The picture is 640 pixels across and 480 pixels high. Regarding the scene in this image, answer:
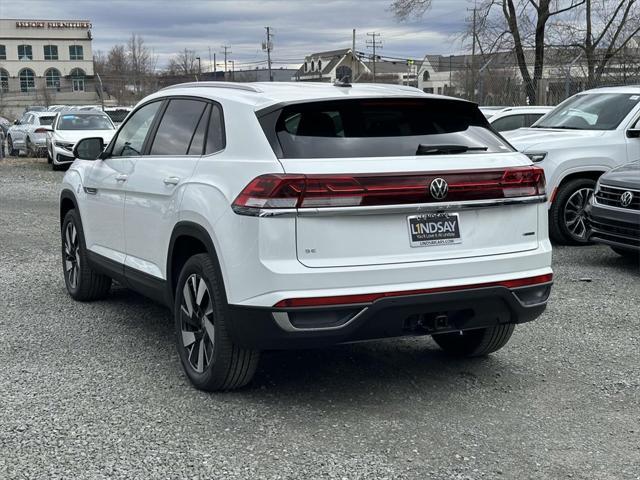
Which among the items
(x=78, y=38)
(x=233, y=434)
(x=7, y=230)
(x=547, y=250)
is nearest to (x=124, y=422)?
(x=233, y=434)

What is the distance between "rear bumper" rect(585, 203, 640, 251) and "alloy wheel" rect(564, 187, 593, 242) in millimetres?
1053

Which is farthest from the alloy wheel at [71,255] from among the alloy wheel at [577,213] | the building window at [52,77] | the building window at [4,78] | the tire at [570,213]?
the building window at [4,78]

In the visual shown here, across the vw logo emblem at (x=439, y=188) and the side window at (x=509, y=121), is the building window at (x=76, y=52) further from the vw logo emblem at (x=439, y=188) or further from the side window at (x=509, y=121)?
the vw logo emblem at (x=439, y=188)

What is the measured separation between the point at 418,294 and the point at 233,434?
3.89ft

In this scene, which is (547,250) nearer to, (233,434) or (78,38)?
(233,434)

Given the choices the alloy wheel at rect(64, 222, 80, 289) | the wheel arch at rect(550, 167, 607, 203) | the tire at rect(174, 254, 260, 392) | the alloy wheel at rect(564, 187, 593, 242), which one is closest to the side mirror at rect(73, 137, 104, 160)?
the alloy wheel at rect(64, 222, 80, 289)

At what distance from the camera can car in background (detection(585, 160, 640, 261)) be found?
324 inches

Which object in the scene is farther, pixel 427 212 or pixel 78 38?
pixel 78 38

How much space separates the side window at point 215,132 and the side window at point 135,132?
3.26 ft

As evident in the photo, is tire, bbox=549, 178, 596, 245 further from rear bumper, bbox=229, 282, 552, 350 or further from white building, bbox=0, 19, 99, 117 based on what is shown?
white building, bbox=0, 19, 99, 117

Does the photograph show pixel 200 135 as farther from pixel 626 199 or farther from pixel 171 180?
pixel 626 199

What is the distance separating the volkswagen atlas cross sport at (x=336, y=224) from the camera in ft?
13.8

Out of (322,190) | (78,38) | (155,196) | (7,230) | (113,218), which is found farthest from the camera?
(78,38)

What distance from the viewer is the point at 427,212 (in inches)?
174
